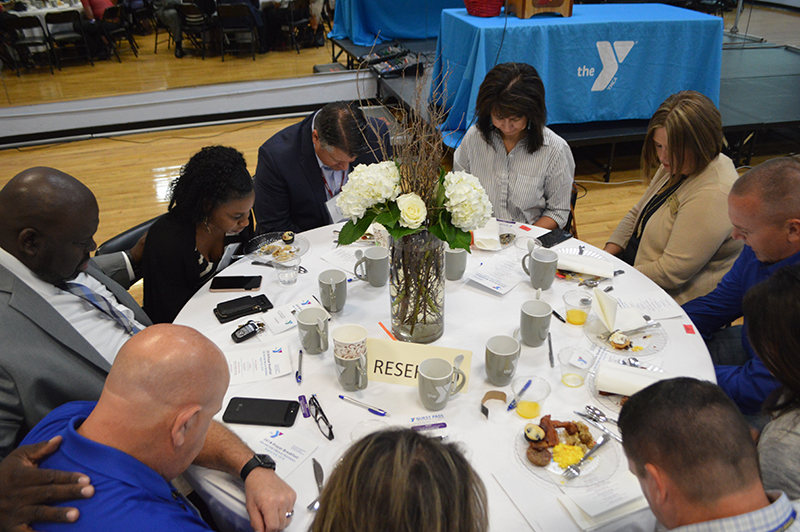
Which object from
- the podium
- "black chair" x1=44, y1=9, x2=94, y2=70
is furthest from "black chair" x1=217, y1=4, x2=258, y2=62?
Result: the podium

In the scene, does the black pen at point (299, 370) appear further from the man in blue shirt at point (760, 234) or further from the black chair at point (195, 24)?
the black chair at point (195, 24)

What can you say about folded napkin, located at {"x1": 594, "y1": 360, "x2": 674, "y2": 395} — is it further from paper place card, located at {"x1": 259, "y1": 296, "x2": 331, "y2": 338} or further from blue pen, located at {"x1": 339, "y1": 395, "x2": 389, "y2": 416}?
A: paper place card, located at {"x1": 259, "y1": 296, "x2": 331, "y2": 338}

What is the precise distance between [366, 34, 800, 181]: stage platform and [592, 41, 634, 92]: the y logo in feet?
1.21

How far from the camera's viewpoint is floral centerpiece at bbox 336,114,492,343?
136cm

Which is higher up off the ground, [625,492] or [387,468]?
[387,468]

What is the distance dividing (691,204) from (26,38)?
6.76 metres

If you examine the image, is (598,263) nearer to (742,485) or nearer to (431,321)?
(431,321)

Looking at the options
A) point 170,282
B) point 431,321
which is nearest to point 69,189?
point 170,282

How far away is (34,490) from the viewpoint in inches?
37.3

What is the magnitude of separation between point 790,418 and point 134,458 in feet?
4.62

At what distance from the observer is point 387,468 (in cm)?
78

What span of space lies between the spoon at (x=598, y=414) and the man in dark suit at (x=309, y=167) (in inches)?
62.4

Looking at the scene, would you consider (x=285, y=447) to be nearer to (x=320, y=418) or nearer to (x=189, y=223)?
(x=320, y=418)

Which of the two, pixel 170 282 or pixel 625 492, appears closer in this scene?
pixel 625 492
